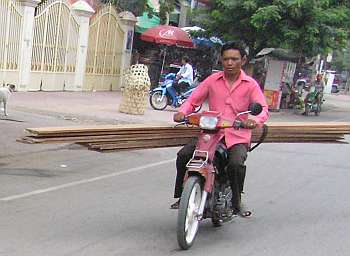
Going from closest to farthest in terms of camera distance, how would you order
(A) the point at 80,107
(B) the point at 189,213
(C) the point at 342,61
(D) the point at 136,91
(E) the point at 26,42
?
1. (B) the point at 189,213
2. (D) the point at 136,91
3. (A) the point at 80,107
4. (E) the point at 26,42
5. (C) the point at 342,61

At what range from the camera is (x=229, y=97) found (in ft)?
19.0

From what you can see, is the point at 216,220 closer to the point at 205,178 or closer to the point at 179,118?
the point at 205,178

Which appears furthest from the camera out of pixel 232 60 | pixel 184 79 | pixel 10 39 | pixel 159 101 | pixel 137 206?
pixel 184 79

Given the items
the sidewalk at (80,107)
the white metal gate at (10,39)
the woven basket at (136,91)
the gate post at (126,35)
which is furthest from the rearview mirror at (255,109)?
the gate post at (126,35)

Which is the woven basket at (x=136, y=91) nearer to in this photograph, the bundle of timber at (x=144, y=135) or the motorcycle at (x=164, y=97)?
the motorcycle at (x=164, y=97)

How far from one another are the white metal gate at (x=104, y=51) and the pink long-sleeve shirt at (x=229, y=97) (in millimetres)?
15838

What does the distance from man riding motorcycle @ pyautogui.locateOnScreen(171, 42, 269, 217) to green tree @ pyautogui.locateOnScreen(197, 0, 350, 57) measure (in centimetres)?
1448

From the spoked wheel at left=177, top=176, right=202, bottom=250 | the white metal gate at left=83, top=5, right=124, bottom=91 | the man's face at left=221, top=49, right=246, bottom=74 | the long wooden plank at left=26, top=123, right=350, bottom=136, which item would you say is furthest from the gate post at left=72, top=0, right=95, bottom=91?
the spoked wheel at left=177, top=176, right=202, bottom=250

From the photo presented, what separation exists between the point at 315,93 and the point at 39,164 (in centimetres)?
1590

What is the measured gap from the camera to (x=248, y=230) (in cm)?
612

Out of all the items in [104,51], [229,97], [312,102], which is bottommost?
[312,102]

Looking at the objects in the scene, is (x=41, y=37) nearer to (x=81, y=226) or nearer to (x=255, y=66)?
(x=255, y=66)

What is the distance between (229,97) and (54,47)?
1435 cm

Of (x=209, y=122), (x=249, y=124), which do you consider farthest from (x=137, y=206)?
(x=249, y=124)
